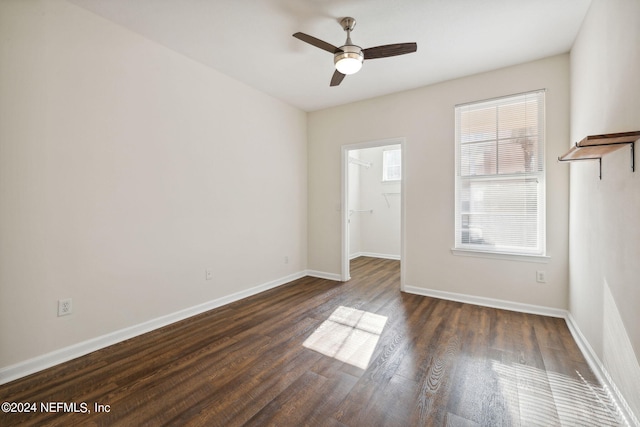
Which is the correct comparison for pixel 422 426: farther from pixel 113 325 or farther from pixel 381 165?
pixel 381 165

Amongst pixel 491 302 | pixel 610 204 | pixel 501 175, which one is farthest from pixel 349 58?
pixel 491 302

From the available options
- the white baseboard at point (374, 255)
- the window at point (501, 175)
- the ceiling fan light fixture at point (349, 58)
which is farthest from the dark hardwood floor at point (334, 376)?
the white baseboard at point (374, 255)

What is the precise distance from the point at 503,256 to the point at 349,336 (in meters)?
2.09

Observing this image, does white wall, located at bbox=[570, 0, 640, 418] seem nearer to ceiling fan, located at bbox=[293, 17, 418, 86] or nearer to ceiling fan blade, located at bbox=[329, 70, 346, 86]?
ceiling fan, located at bbox=[293, 17, 418, 86]

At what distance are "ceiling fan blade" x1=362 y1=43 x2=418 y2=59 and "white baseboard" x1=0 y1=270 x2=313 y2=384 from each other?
123 inches

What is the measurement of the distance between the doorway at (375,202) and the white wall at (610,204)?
375 centimetres

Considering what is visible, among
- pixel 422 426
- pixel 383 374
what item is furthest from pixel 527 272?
pixel 422 426

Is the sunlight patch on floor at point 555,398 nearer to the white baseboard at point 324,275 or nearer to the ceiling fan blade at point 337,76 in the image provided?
the white baseboard at point 324,275

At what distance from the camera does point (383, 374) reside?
198 cm

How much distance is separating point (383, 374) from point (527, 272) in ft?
7.39

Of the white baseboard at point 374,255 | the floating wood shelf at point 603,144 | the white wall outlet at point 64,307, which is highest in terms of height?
the floating wood shelf at point 603,144

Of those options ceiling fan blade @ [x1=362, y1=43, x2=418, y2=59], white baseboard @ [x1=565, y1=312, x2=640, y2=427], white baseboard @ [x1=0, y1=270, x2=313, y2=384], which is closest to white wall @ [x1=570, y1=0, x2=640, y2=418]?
white baseboard @ [x1=565, y1=312, x2=640, y2=427]

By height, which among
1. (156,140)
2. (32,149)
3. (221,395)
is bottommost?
(221,395)

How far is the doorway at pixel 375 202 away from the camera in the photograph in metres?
6.25
